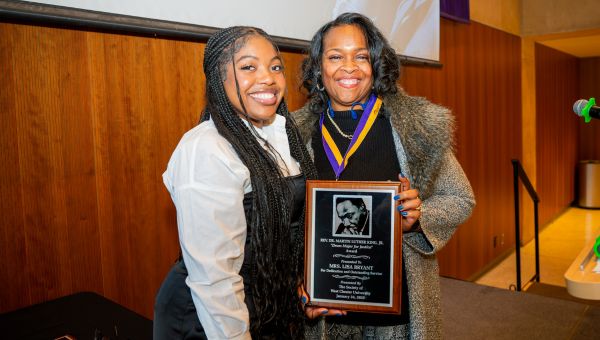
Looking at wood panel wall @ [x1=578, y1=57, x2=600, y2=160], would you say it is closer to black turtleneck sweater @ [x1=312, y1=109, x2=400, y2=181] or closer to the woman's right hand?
black turtleneck sweater @ [x1=312, y1=109, x2=400, y2=181]

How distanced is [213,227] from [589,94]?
10.6 meters

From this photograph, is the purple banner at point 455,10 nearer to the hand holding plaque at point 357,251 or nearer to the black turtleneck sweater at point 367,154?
the black turtleneck sweater at point 367,154

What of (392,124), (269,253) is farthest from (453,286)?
(269,253)

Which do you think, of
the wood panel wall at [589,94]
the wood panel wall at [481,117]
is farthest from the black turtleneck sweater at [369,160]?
the wood panel wall at [589,94]

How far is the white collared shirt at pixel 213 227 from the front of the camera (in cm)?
103

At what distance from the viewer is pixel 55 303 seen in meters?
1.50

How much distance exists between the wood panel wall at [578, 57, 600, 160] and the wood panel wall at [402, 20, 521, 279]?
447cm

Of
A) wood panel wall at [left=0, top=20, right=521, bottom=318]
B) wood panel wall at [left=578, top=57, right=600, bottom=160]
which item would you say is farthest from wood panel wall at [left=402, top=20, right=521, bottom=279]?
wood panel wall at [left=578, top=57, right=600, bottom=160]

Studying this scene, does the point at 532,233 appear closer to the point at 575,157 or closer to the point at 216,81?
the point at 575,157

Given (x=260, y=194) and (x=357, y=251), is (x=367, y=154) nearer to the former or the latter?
(x=357, y=251)

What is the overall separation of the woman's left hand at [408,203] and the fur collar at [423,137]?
0.40ft

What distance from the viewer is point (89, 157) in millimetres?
1727

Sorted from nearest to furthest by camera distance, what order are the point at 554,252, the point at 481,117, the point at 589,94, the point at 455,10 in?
1. the point at 455,10
2. the point at 481,117
3. the point at 554,252
4. the point at 589,94

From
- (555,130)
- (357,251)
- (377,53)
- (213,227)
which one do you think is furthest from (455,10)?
(555,130)
